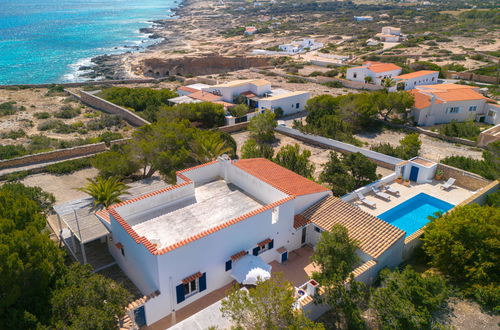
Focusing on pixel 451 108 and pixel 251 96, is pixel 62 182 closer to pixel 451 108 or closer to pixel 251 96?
pixel 251 96

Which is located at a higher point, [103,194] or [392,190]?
[103,194]

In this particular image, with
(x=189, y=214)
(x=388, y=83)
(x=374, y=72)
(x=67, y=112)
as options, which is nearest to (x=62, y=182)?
(x=189, y=214)

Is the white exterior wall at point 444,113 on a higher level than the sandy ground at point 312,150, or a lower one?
higher

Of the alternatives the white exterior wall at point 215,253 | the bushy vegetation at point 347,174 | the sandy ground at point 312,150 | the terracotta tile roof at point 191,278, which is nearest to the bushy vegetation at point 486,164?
the sandy ground at point 312,150

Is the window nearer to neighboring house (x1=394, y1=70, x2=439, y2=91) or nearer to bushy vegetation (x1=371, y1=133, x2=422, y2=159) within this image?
bushy vegetation (x1=371, y1=133, x2=422, y2=159)

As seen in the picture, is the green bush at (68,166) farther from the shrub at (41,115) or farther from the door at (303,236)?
the door at (303,236)

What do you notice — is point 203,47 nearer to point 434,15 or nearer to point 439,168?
point 434,15
